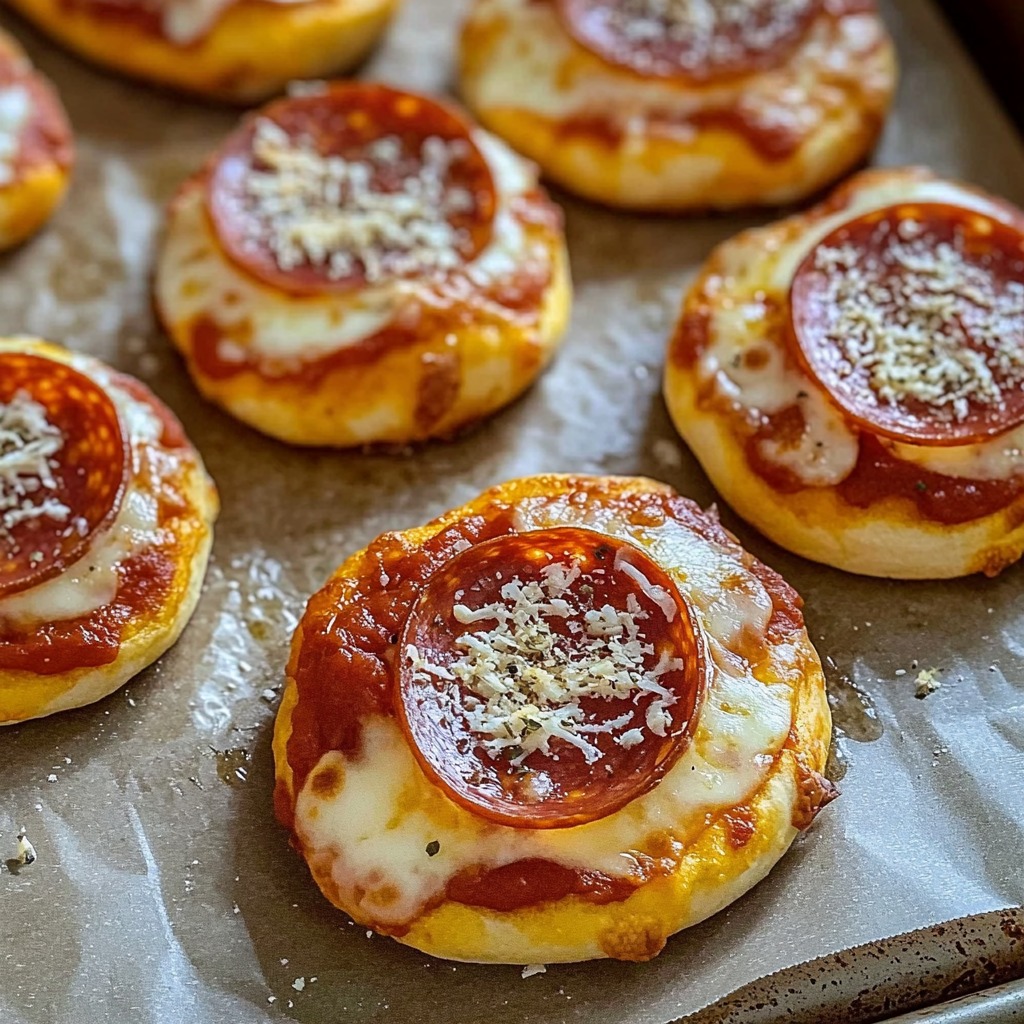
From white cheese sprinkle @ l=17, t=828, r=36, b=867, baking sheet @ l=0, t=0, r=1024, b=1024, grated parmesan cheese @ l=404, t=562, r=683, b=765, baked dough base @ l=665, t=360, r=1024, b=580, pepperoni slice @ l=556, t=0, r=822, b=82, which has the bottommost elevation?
white cheese sprinkle @ l=17, t=828, r=36, b=867

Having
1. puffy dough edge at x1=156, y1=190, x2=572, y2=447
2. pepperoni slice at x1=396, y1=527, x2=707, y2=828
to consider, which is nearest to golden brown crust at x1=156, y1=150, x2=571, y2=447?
puffy dough edge at x1=156, y1=190, x2=572, y2=447

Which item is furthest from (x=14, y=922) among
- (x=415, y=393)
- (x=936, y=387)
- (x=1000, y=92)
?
(x=1000, y=92)

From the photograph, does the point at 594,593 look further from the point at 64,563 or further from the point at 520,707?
the point at 64,563

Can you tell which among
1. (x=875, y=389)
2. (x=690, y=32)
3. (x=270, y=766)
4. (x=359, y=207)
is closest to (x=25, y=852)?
(x=270, y=766)

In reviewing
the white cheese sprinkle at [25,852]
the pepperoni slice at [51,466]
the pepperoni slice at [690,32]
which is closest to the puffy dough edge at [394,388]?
the pepperoni slice at [51,466]

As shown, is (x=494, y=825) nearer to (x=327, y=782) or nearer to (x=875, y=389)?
(x=327, y=782)

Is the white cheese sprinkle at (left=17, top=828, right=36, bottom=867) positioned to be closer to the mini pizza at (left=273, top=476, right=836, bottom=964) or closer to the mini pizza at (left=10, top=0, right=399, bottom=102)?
the mini pizza at (left=273, top=476, right=836, bottom=964)
